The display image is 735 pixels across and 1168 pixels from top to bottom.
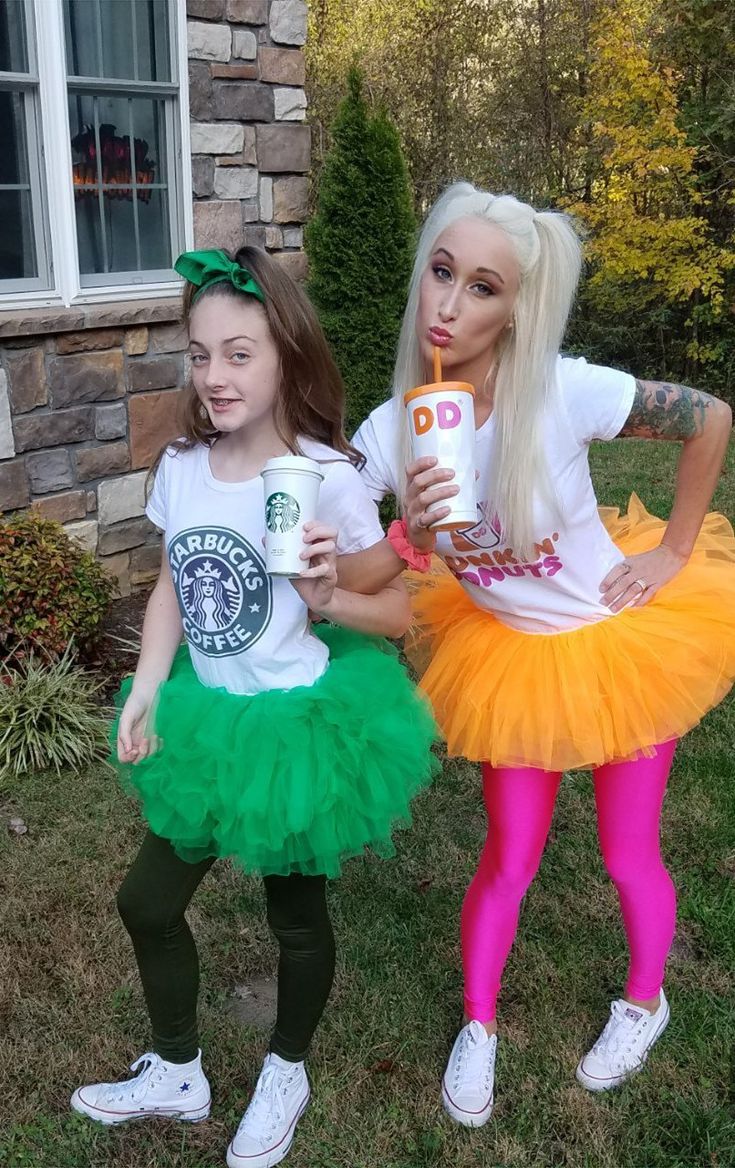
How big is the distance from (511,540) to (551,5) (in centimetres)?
1407

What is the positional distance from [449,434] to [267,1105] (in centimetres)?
158

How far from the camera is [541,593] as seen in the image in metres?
2.21

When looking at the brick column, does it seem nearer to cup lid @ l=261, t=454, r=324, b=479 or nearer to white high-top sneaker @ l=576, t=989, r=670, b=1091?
cup lid @ l=261, t=454, r=324, b=479

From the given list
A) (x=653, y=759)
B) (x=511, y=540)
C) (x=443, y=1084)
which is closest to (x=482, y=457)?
(x=511, y=540)

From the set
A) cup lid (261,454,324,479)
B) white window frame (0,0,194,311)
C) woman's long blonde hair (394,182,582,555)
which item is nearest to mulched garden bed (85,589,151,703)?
white window frame (0,0,194,311)

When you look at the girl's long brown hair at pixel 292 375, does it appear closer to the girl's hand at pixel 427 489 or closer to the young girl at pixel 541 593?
the young girl at pixel 541 593

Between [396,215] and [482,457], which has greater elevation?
Result: [396,215]

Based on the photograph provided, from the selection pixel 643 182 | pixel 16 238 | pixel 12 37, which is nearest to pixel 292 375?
pixel 16 238

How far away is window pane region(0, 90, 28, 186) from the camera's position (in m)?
4.71

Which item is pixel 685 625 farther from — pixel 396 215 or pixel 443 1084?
pixel 396 215

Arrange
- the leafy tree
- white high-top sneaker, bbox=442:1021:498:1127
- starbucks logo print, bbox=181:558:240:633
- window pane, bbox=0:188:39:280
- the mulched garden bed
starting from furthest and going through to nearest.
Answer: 1. the leafy tree
2. window pane, bbox=0:188:39:280
3. the mulched garden bed
4. white high-top sneaker, bbox=442:1021:498:1127
5. starbucks logo print, bbox=181:558:240:633

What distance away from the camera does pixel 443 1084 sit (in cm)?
243

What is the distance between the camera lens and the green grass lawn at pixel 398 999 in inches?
89.8

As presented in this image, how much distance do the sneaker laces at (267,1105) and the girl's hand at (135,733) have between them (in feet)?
2.71
